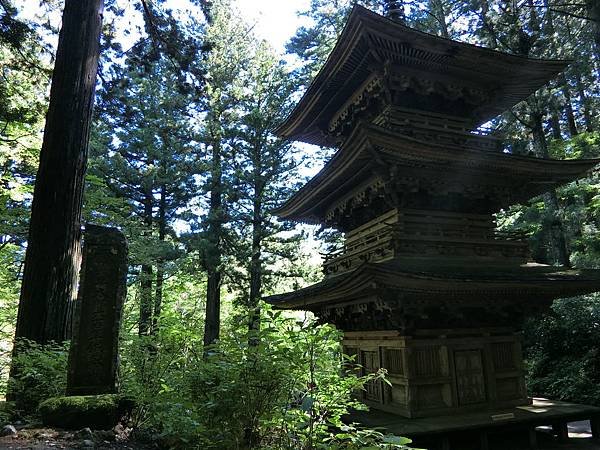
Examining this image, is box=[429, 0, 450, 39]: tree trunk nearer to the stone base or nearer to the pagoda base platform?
the stone base

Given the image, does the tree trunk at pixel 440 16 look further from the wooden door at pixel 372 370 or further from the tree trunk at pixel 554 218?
the wooden door at pixel 372 370

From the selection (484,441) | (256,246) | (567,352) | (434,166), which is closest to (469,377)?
(484,441)

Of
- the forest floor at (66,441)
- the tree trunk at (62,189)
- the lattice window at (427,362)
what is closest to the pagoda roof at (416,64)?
the tree trunk at (62,189)

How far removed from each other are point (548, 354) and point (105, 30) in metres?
17.3

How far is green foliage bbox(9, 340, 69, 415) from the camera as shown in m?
4.96

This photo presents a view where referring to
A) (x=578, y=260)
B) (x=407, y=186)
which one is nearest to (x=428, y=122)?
(x=407, y=186)

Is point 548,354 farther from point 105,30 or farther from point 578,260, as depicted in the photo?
point 105,30

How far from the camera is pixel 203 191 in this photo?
68.2ft

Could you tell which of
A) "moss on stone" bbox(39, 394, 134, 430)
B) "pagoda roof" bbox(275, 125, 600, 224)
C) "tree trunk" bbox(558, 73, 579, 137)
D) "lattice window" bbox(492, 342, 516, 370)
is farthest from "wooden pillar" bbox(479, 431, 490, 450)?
"tree trunk" bbox(558, 73, 579, 137)

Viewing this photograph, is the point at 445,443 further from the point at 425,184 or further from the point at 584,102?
the point at 584,102

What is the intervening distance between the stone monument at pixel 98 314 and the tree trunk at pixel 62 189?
1.63m

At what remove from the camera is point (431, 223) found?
912cm

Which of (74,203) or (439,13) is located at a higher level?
(439,13)

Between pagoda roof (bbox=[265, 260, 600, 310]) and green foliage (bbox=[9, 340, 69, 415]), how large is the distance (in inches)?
181
